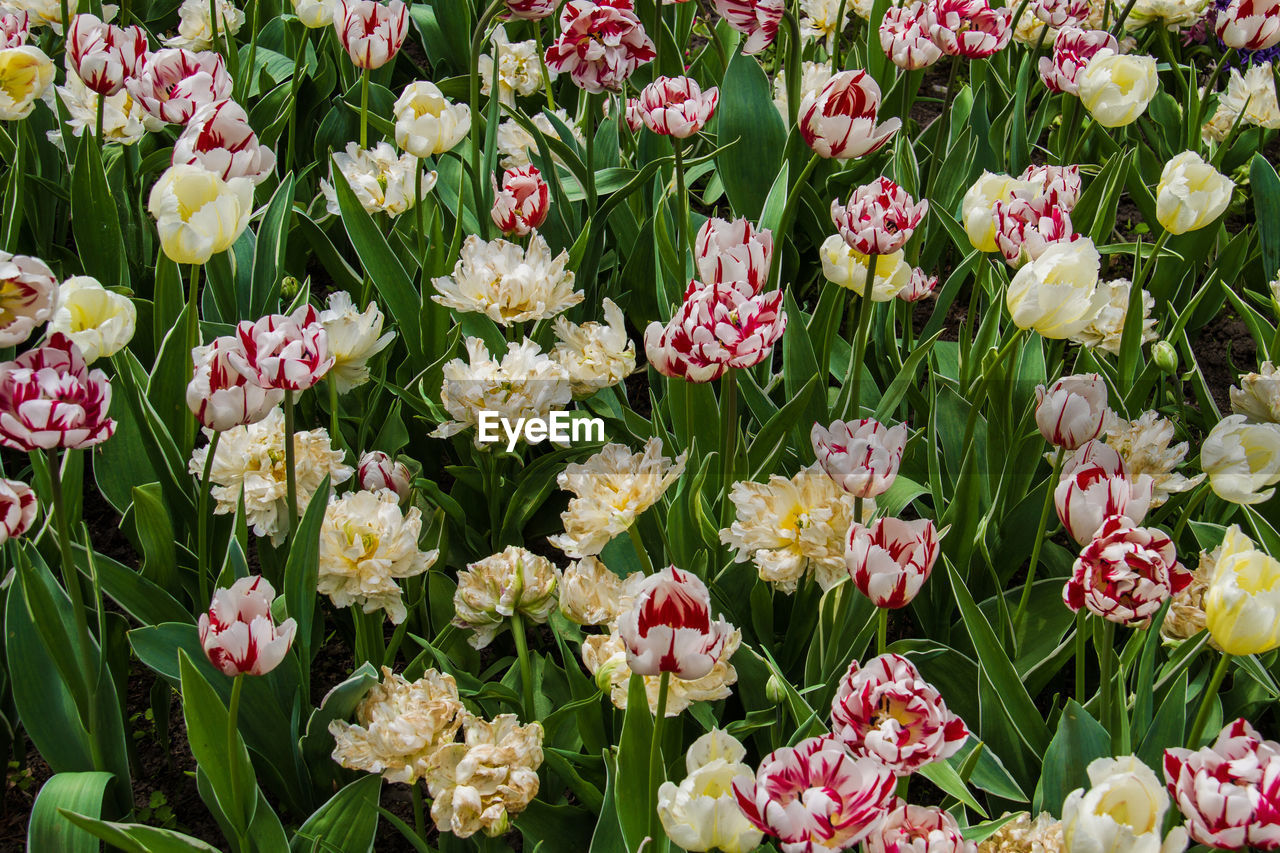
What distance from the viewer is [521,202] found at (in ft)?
5.31

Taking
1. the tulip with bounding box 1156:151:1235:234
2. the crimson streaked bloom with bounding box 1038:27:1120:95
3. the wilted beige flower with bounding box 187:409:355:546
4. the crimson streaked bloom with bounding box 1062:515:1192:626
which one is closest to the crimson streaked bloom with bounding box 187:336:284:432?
the wilted beige flower with bounding box 187:409:355:546

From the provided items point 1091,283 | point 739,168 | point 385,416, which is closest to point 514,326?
point 385,416

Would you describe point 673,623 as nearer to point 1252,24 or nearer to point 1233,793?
point 1233,793

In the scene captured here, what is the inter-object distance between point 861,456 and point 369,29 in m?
1.12

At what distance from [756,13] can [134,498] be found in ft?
3.57

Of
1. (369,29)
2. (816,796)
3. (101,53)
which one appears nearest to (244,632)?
(816,796)

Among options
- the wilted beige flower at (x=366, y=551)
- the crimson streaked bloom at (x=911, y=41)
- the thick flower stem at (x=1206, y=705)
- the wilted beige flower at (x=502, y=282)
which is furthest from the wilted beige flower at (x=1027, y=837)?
the crimson streaked bloom at (x=911, y=41)

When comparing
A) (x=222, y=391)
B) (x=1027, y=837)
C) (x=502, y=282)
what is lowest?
(x=1027, y=837)

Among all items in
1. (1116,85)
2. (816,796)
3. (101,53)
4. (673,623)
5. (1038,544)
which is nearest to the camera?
(816,796)

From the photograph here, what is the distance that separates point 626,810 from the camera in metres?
1.03

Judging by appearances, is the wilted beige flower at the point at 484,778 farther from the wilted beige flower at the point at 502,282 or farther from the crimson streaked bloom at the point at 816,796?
the wilted beige flower at the point at 502,282

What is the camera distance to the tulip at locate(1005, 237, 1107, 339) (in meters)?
1.21

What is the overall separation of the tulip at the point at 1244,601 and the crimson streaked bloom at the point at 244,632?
72 centimetres

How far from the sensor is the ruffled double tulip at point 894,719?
0.81m
